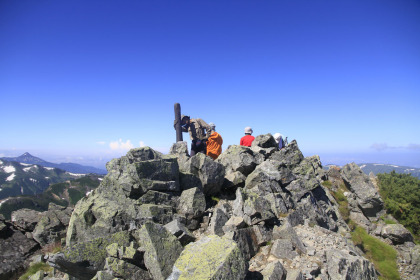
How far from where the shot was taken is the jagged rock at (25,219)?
57.5 feet

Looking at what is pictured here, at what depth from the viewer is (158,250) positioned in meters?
8.69

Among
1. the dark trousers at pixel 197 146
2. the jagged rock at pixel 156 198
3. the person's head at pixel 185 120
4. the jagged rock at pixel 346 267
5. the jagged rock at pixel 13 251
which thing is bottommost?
the jagged rock at pixel 13 251

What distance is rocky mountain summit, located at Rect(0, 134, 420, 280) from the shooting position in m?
8.67

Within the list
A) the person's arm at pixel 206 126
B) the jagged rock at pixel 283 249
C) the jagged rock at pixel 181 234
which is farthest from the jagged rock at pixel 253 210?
the person's arm at pixel 206 126

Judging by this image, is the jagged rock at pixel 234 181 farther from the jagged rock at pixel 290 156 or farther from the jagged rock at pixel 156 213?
the jagged rock at pixel 156 213

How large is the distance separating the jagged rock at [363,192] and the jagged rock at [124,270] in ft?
81.6

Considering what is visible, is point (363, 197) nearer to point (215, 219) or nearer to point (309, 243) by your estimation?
point (309, 243)

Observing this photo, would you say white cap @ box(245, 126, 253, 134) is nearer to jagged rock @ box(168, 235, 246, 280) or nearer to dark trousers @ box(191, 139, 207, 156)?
dark trousers @ box(191, 139, 207, 156)

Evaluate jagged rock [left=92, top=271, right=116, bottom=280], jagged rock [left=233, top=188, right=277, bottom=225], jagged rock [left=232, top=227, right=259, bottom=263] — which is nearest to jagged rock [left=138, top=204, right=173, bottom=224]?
jagged rock [left=92, top=271, right=116, bottom=280]

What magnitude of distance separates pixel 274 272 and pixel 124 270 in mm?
6039

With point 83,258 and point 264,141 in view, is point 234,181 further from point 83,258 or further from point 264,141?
point 83,258

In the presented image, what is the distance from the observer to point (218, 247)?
7836mm

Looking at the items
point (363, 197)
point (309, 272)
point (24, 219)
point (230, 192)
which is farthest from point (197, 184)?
point (363, 197)

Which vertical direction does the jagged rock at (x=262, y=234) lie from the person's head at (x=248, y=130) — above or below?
below
